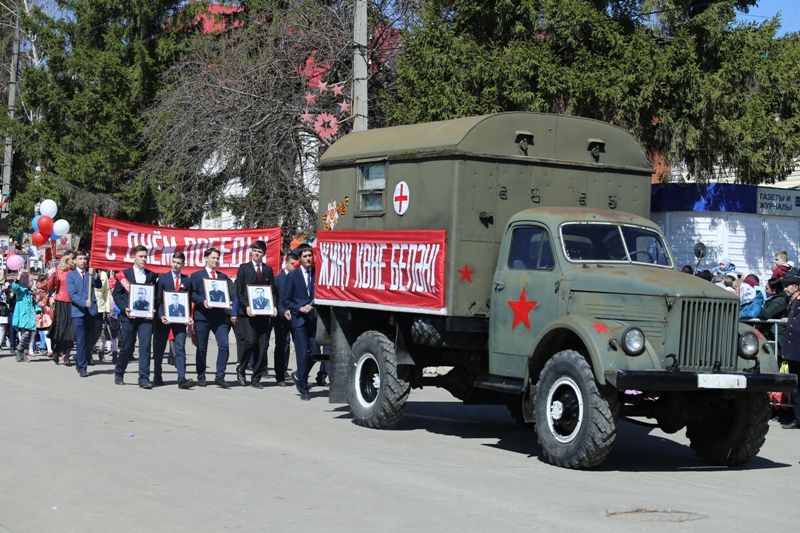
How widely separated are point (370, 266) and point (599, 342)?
3.85 metres

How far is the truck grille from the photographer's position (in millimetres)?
10977

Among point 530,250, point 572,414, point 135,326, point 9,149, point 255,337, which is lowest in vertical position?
point 572,414

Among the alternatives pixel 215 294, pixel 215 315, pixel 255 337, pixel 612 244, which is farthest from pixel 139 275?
pixel 612 244

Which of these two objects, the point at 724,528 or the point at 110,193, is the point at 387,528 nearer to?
the point at 724,528

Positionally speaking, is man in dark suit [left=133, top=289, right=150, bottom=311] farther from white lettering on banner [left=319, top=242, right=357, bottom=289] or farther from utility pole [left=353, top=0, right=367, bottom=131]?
utility pole [left=353, top=0, right=367, bottom=131]

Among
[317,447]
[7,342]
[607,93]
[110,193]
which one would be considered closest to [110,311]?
[7,342]

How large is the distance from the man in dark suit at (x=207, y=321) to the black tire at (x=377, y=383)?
14.4 ft

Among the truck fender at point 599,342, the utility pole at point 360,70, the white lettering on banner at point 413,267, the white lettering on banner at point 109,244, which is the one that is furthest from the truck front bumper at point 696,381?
the white lettering on banner at point 109,244

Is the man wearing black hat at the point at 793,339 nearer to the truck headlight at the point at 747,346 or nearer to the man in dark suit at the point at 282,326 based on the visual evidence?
the truck headlight at the point at 747,346

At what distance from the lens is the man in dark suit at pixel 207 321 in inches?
715

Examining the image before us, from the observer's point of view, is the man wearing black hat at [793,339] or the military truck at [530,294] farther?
the man wearing black hat at [793,339]

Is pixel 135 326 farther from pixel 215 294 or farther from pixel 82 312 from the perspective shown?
pixel 82 312

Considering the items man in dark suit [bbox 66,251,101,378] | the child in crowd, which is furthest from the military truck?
the child in crowd

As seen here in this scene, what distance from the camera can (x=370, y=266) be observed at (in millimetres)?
14062
